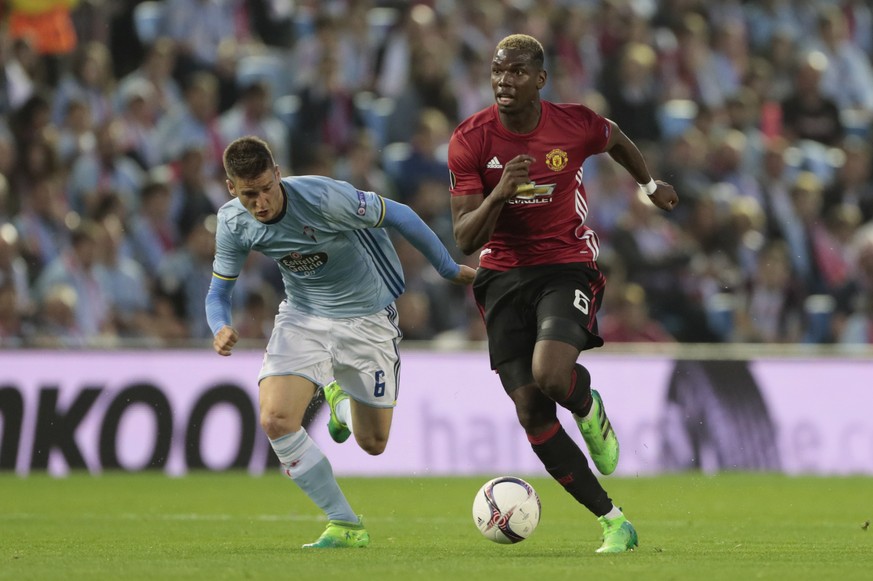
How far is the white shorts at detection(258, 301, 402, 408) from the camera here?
336 inches

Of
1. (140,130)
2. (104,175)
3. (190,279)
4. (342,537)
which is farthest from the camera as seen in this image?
(140,130)

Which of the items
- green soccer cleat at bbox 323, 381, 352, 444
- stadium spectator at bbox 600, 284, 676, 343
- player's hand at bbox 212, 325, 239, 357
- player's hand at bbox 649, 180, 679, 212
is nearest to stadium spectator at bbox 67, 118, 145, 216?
stadium spectator at bbox 600, 284, 676, 343

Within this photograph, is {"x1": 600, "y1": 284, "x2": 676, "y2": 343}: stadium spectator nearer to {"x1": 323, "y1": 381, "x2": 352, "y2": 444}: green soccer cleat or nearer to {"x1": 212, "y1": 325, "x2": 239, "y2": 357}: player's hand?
{"x1": 323, "y1": 381, "x2": 352, "y2": 444}: green soccer cleat

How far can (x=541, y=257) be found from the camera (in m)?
8.17

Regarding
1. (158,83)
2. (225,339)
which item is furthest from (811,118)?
(225,339)

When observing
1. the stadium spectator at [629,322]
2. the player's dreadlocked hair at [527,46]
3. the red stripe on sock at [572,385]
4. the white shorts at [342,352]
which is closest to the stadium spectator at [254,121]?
the stadium spectator at [629,322]

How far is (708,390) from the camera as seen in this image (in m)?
14.8

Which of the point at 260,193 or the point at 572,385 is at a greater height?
the point at 260,193

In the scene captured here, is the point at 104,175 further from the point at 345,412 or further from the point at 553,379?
the point at 553,379

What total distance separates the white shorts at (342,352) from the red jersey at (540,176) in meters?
0.95

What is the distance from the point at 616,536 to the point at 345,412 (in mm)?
2223

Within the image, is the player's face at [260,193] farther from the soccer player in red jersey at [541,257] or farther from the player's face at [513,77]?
the player's face at [513,77]

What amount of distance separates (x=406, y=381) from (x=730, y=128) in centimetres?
646

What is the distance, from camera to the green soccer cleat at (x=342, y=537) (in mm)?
8242
